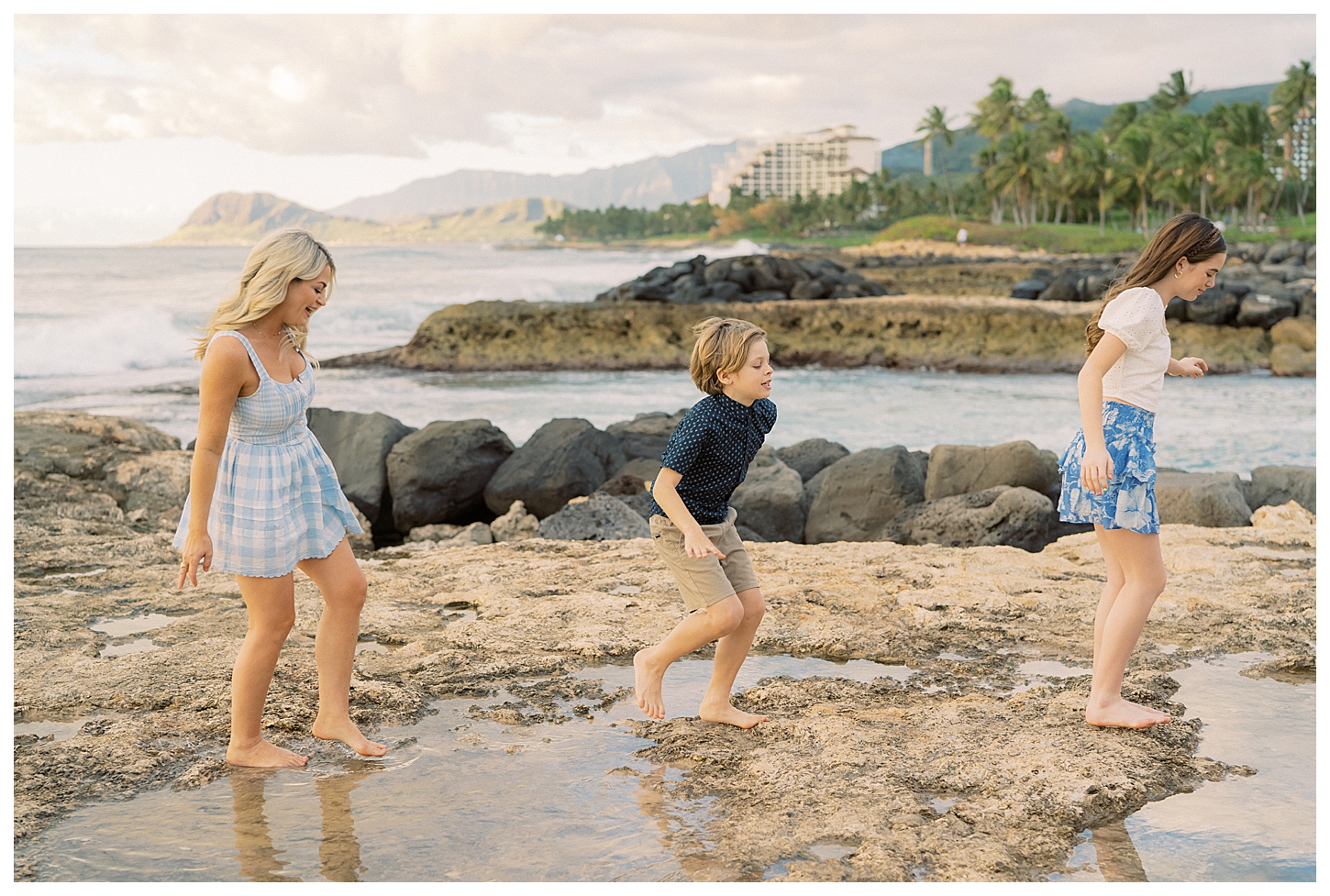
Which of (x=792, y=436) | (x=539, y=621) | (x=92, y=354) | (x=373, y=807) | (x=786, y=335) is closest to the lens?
(x=373, y=807)

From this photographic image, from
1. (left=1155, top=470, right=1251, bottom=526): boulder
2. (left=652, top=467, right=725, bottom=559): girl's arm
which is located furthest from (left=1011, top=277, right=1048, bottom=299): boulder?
(left=652, top=467, right=725, bottom=559): girl's arm

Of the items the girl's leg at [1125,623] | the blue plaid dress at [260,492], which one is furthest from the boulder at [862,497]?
the blue plaid dress at [260,492]

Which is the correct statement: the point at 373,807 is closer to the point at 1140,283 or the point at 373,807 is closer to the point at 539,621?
the point at 539,621

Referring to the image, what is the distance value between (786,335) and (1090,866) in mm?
20799

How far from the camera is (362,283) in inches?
1886

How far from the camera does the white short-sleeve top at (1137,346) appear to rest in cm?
329

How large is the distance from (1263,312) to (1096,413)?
2142 centimetres

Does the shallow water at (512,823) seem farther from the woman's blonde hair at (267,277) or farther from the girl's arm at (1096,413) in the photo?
the woman's blonde hair at (267,277)

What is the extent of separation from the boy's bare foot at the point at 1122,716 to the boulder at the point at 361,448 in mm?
5748

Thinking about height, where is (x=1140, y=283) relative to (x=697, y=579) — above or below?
above

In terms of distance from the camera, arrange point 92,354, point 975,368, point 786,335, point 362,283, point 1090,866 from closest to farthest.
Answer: point 1090,866
point 975,368
point 786,335
point 92,354
point 362,283

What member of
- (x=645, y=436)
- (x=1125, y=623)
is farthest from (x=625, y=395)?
(x=1125, y=623)

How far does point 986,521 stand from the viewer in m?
6.62

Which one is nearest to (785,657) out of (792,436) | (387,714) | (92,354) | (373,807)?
(387,714)
